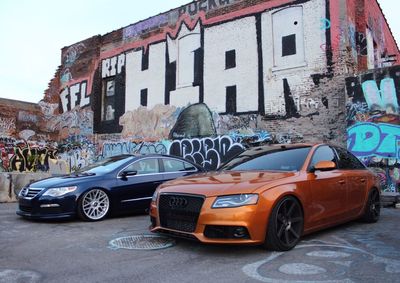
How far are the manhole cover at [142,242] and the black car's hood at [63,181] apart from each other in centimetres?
209

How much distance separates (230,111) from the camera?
16594 mm

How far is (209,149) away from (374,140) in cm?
669

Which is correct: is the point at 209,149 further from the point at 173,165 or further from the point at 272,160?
the point at 272,160

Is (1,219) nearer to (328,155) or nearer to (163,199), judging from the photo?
(163,199)

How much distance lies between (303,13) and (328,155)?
9.38 meters

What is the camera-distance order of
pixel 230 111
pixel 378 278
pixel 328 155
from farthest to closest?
pixel 230 111 → pixel 328 155 → pixel 378 278

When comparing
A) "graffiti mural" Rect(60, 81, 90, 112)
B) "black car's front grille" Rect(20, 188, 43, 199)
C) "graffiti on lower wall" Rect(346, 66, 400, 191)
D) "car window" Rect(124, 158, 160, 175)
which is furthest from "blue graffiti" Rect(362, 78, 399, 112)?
"graffiti mural" Rect(60, 81, 90, 112)

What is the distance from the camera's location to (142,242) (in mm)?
6137

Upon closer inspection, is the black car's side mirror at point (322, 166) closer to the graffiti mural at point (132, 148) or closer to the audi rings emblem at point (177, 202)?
the audi rings emblem at point (177, 202)

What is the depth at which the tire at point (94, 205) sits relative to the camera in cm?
797

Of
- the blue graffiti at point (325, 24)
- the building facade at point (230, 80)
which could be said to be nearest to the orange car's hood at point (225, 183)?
the building facade at point (230, 80)

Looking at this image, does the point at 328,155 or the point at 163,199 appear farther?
the point at 328,155

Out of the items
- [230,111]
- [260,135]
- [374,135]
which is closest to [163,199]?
[374,135]

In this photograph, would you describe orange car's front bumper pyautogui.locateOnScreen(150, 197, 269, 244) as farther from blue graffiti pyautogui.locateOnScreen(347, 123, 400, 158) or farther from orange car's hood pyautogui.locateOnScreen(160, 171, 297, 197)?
blue graffiti pyautogui.locateOnScreen(347, 123, 400, 158)
